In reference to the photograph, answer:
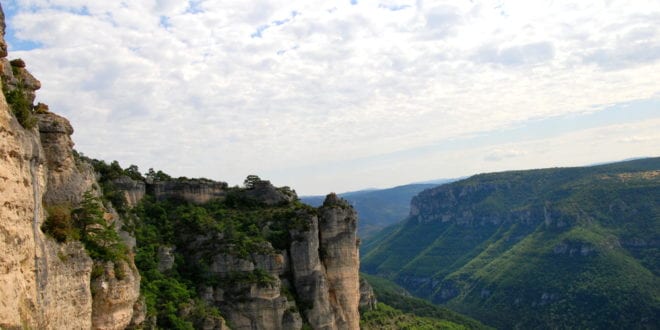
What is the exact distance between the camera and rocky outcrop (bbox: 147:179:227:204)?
5875 cm

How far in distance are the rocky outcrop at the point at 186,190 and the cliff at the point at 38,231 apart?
876 inches

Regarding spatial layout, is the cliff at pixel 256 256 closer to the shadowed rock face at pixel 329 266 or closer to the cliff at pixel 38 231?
the shadowed rock face at pixel 329 266

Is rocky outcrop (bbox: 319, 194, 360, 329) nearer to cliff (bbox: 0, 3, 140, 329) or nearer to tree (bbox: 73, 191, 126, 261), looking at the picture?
cliff (bbox: 0, 3, 140, 329)

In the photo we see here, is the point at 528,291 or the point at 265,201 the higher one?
the point at 265,201

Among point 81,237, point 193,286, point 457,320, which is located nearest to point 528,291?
point 457,320

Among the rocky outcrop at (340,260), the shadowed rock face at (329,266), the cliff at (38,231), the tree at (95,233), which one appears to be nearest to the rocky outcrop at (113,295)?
the cliff at (38,231)

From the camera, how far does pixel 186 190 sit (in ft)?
196

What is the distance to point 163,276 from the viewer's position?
148 feet

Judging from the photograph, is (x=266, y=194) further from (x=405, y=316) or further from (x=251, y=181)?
(x=405, y=316)

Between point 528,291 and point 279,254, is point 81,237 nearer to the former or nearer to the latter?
point 279,254

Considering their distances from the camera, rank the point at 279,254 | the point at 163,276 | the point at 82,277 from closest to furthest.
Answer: the point at 82,277 → the point at 163,276 → the point at 279,254

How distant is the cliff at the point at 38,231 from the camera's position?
23.1 metres

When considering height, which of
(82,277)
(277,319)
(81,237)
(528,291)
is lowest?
(528,291)

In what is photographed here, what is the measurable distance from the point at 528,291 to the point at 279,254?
149066 millimetres
